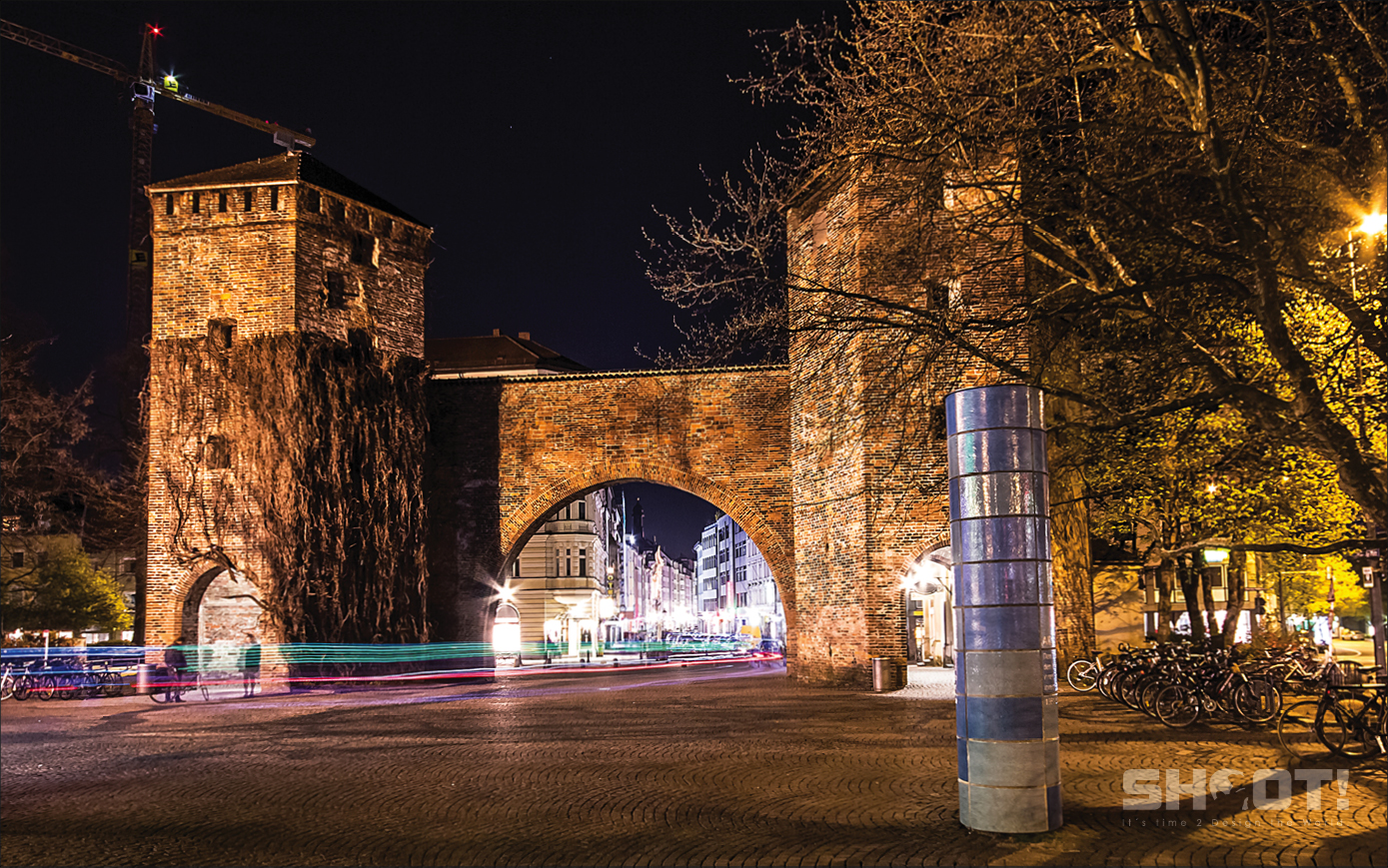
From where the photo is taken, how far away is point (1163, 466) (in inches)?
778

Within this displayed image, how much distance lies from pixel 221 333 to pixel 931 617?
18.3 metres

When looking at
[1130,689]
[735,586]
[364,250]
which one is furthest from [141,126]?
[1130,689]

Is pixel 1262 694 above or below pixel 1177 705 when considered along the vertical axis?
above

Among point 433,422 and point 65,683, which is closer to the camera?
point 65,683

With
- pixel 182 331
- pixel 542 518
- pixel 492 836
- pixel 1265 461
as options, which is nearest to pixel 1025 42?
pixel 492 836

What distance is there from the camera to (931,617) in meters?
29.2

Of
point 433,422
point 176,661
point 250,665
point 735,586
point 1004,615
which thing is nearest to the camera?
point 1004,615

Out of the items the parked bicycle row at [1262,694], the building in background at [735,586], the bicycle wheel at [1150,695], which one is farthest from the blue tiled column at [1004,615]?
the building in background at [735,586]

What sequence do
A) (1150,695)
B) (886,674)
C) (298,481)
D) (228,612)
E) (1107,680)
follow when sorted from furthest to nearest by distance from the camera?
1. (228,612)
2. (298,481)
3. (886,674)
4. (1107,680)
5. (1150,695)

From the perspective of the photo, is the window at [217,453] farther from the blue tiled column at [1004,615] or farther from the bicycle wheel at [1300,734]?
the bicycle wheel at [1300,734]

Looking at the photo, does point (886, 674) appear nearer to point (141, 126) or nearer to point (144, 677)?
point (144, 677)

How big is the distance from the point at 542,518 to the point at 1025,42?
19.0 m

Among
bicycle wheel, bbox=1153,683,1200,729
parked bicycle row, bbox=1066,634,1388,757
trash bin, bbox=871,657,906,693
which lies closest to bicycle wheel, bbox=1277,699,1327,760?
parked bicycle row, bbox=1066,634,1388,757

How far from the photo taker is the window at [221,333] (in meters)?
25.3
